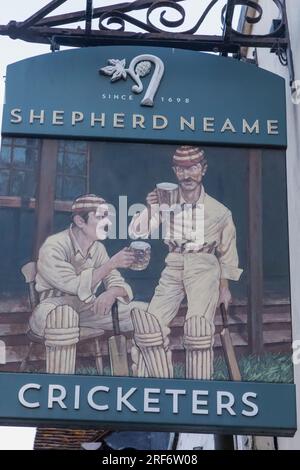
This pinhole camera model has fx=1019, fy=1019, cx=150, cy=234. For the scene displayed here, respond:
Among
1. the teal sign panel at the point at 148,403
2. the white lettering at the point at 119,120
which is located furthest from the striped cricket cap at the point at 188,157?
the teal sign panel at the point at 148,403

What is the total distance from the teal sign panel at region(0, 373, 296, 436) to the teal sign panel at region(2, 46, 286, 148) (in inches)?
73.3

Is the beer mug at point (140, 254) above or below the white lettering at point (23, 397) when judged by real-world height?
above

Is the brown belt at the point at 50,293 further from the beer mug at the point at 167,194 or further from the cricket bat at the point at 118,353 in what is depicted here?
the beer mug at the point at 167,194

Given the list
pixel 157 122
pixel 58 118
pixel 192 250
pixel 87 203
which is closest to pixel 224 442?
pixel 192 250

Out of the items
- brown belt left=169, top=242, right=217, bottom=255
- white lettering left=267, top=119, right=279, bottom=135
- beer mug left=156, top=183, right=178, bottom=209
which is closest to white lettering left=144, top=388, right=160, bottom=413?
brown belt left=169, top=242, right=217, bottom=255

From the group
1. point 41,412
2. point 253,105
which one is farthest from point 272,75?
point 41,412

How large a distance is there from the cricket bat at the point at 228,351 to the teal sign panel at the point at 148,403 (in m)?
0.09

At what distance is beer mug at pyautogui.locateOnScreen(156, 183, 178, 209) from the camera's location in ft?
23.1

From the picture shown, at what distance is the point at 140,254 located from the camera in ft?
22.4

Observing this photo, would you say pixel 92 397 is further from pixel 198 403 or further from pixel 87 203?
pixel 87 203

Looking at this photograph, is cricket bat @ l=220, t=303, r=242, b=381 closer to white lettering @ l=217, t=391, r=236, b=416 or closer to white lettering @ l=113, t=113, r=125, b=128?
white lettering @ l=217, t=391, r=236, b=416

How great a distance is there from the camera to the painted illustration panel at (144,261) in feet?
21.3

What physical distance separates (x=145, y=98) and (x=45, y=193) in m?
1.07

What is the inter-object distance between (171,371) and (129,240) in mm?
967
